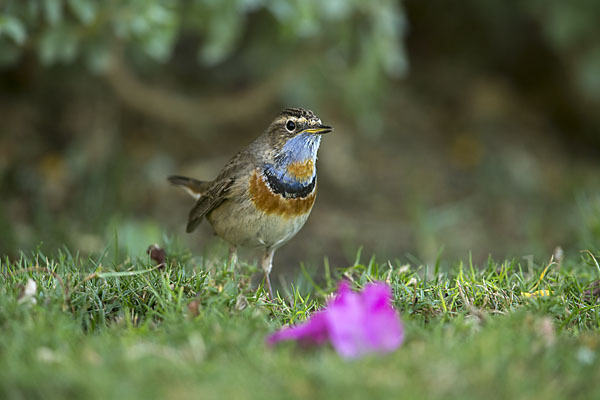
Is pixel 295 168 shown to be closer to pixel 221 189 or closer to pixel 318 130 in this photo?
pixel 318 130

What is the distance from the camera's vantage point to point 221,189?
5.04 m

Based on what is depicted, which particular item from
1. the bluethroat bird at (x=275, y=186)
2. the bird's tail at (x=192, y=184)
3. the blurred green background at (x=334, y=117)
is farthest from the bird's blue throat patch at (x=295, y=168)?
the blurred green background at (x=334, y=117)

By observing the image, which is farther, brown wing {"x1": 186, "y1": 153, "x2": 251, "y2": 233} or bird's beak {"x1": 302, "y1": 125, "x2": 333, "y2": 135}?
brown wing {"x1": 186, "y1": 153, "x2": 251, "y2": 233}

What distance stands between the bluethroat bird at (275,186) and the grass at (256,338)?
2.26 ft

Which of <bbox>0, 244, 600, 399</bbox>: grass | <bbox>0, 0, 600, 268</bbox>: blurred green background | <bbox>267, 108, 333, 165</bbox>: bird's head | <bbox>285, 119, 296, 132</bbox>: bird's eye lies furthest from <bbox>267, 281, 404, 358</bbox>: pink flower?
<bbox>0, 0, 600, 268</bbox>: blurred green background

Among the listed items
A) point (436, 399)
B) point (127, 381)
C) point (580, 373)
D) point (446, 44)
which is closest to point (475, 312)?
point (580, 373)

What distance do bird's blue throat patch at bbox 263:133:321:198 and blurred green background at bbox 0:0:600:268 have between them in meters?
1.49

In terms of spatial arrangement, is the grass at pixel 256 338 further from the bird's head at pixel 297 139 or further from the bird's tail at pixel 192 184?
the bird's tail at pixel 192 184

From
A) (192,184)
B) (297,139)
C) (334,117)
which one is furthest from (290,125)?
(334,117)

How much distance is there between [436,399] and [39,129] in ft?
21.3

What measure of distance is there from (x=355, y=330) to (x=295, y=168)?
6.87ft

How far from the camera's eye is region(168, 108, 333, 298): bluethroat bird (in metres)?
4.75

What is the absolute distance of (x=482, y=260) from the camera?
22.5 feet

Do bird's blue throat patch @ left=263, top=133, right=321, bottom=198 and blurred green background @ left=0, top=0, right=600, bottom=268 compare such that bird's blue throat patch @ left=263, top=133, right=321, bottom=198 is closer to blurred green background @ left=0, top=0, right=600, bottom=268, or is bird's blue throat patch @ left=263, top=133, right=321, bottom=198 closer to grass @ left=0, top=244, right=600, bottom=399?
grass @ left=0, top=244, right=600, bottom=399
